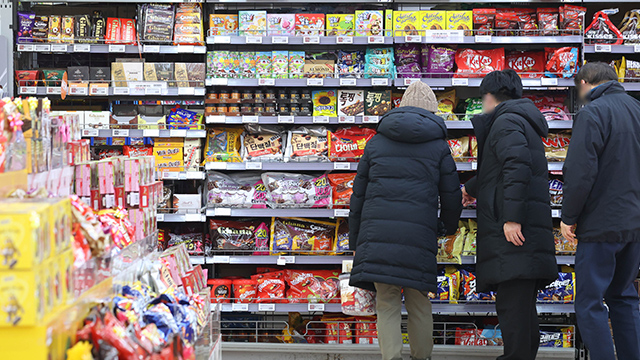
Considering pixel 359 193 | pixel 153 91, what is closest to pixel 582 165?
pixel 359 193

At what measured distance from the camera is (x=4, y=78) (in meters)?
4.05

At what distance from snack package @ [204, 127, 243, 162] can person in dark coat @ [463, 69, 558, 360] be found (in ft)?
6.18

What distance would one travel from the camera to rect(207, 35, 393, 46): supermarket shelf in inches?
156

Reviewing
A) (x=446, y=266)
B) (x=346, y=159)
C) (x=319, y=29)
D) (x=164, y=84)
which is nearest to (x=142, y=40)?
(x=164, y=84)

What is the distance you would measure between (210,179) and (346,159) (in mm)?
1016

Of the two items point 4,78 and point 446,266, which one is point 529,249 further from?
point 4,78

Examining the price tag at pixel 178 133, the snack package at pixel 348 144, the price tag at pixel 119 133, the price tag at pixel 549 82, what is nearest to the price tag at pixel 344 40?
the snack package at pixel 348 144

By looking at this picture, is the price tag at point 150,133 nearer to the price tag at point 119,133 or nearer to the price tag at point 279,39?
the price tag at point 119,133

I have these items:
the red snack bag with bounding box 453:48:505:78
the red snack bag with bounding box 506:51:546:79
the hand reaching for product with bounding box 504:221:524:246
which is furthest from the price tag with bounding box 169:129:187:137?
the red snack bag with bounding box 506:51:546:79

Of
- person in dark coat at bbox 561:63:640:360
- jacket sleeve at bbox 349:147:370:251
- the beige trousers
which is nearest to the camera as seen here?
person in dark coat at bbox 561:63:640:360

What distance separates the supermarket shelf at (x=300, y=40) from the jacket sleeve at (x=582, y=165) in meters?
1.53

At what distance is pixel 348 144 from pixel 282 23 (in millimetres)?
1009

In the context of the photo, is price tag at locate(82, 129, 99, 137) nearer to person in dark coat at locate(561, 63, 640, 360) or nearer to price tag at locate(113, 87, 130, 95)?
price tag at locate(113, 87, 130, 95)

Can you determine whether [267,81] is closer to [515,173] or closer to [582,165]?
[515,173]
